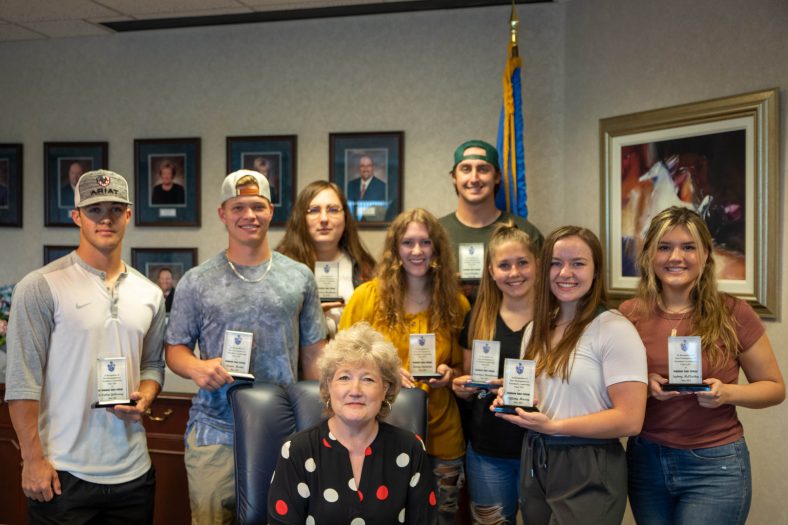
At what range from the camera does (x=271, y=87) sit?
14.3 ft

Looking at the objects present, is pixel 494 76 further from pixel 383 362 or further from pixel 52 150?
pixel 52 150

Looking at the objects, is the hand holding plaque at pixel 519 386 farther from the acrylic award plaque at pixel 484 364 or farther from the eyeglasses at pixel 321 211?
the eyeglasses at pixel 321 211

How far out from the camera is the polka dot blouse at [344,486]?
6.18 feet

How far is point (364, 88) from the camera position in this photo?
4.24 meters

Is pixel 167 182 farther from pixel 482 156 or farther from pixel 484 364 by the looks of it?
pixel 484 364

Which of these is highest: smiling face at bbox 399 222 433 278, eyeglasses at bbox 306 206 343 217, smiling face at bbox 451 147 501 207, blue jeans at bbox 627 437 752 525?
smiling face at bbox 451 147 501 207

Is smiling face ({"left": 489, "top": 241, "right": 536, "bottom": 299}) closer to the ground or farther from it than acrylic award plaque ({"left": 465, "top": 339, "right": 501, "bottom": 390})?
farther from it

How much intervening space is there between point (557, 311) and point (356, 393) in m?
0.71

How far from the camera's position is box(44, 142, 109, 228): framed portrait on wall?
459 cm

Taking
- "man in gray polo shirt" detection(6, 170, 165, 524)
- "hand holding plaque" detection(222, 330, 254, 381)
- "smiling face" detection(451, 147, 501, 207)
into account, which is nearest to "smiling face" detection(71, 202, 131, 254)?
"man in gray polo shirt" detection(6, 170, 165, 524)

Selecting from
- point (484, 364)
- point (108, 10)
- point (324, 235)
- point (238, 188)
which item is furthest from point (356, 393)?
point (108, 10)

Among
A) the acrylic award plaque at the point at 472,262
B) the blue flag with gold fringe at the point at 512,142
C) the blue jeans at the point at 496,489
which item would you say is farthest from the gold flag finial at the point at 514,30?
the blue jeans at the point at 496,489

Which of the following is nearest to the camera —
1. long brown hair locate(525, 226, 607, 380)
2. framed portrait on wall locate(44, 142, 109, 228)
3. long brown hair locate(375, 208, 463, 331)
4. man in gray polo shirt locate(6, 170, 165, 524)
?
long brown hair locate(525, 226, 607, 380)

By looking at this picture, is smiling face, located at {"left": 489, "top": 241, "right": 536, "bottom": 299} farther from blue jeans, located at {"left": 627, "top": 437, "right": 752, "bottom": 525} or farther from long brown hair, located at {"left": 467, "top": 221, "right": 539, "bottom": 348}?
blue jeans, located at {"left": 627, "top": 437, "right": 752, "bottom": 525}
